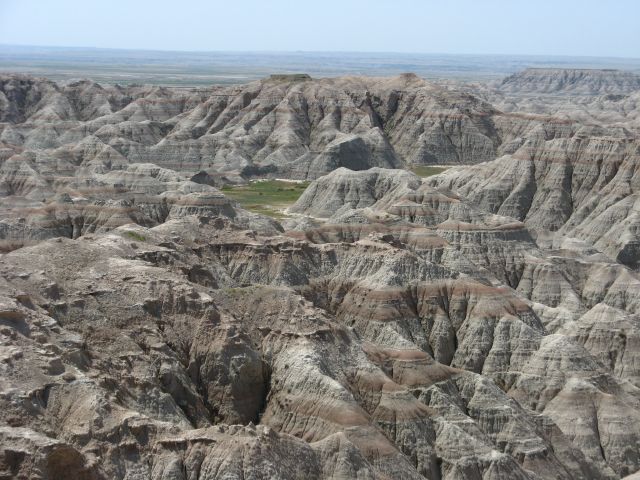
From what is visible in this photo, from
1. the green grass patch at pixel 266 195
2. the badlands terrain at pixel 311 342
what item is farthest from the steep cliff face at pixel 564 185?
the green grass patch at pixel 266 195

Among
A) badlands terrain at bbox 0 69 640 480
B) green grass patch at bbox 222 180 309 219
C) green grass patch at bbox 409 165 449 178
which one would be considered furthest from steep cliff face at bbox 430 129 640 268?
green grass patch at bbox 409 165 449 178

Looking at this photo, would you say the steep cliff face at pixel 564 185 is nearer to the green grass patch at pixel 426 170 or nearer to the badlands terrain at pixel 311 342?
the badlands terrain at pixel 311 342

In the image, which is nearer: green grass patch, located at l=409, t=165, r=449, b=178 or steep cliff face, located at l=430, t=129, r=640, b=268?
steep cliff face, located at l=430, t=129, r=640, b=268

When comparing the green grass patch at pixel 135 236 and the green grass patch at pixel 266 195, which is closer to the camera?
the green grass patch at pixel 135 236

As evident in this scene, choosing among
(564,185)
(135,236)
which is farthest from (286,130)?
(135,236)

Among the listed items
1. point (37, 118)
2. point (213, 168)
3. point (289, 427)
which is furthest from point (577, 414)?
point (37, 118)

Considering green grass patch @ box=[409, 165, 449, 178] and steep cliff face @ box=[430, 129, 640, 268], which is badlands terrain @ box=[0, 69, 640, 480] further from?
green grass patch @ box=[409, 165, 449, 178]

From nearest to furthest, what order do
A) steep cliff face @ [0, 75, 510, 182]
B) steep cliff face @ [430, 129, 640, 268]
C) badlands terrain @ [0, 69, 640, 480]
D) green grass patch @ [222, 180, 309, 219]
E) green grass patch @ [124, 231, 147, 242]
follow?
badlands terrain @ [0, 69, 640, 480] → green grass patch @ [124, 231, 147, 242] → steep cliff face @ [430, 129, 640, 268] → green grass patch @ [222, 180, 309, 219] → steep cliff face @ [0, 75, 510, 182]

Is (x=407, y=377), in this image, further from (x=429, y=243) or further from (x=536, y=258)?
(x=536, y=258)

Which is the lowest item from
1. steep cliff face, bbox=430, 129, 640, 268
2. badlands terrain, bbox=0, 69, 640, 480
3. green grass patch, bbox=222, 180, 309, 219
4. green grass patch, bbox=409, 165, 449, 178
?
green grass patch, bbox=409, 165, 449, 178

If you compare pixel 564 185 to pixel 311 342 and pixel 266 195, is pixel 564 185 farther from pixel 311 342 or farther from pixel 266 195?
pixel 311 342
